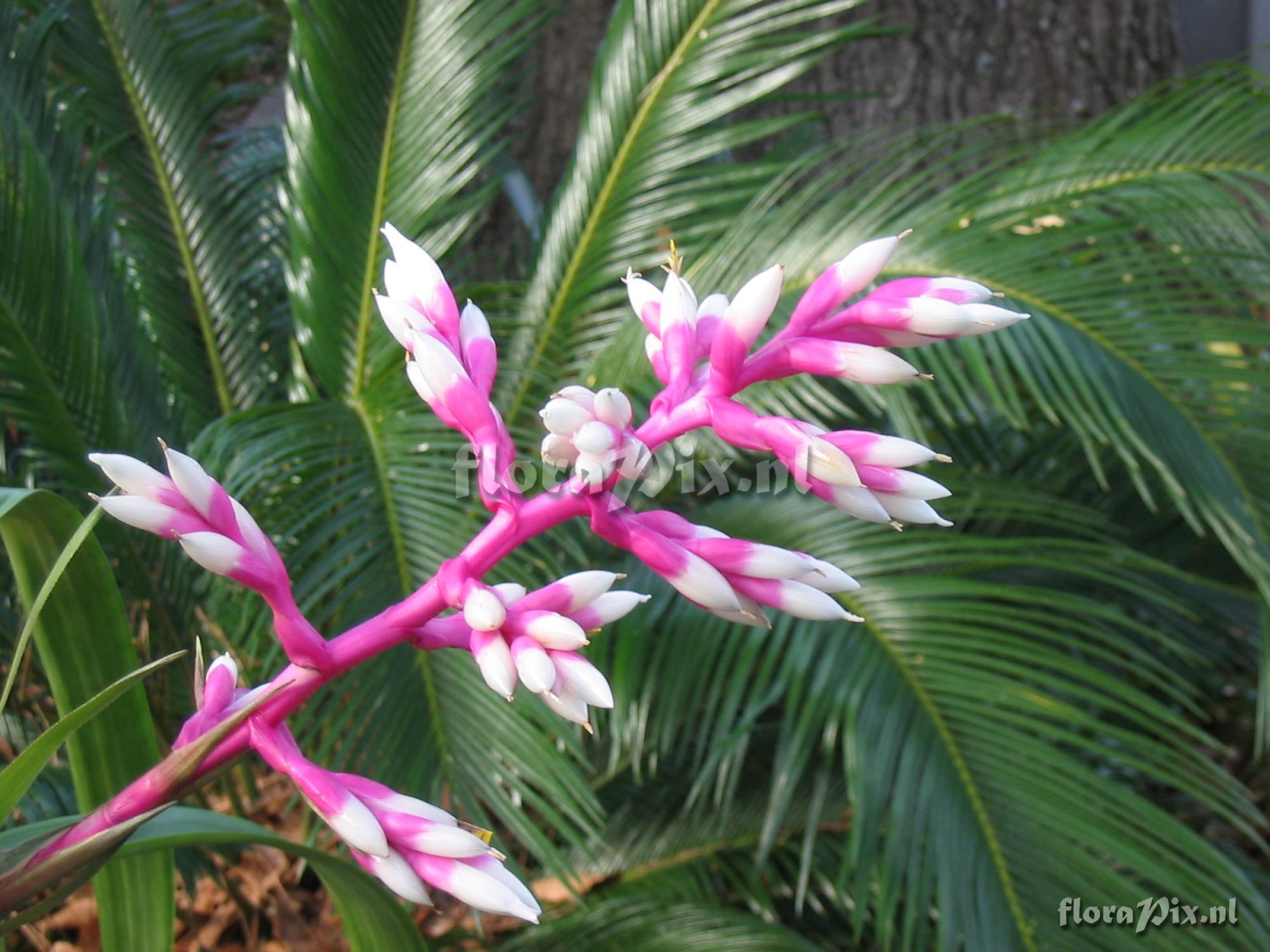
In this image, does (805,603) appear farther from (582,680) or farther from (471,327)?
(471,327)

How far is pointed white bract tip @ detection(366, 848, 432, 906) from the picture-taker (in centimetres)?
42

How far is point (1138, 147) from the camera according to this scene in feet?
4.99

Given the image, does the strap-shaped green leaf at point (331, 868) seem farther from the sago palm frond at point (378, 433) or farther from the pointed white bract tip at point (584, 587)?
the sago palm frond at point (378, 433)

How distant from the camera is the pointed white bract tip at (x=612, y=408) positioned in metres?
0.40

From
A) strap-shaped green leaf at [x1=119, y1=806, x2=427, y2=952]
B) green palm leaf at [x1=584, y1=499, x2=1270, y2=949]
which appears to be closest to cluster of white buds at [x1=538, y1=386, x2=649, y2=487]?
strap-shaped green leaf at [x1=119, y1=806, x2=427, y2=952]

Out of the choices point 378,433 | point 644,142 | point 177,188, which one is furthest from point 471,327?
point 177,188

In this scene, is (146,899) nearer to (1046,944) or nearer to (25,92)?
(1046,944)

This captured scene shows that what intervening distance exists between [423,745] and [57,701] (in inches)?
24.9

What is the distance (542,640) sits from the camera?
406 mm

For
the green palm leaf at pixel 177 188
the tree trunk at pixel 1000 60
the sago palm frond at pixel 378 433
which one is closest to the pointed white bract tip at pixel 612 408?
the sago palm frond at pixel 378 433

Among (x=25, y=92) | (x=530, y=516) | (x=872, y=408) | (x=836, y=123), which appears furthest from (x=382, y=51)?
(x=530, y=516)

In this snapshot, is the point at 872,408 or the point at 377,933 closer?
the point at 377,933

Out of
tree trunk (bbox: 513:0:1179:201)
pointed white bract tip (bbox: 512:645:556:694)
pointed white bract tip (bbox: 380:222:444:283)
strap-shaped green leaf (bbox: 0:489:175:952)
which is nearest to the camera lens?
pointed white bract tip (bbox: 512:645:556:694)

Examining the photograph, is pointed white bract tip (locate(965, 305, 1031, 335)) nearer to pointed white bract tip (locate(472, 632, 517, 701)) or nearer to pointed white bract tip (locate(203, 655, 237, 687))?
pointed white bract tip (locate(472, 632, 517, 701))
